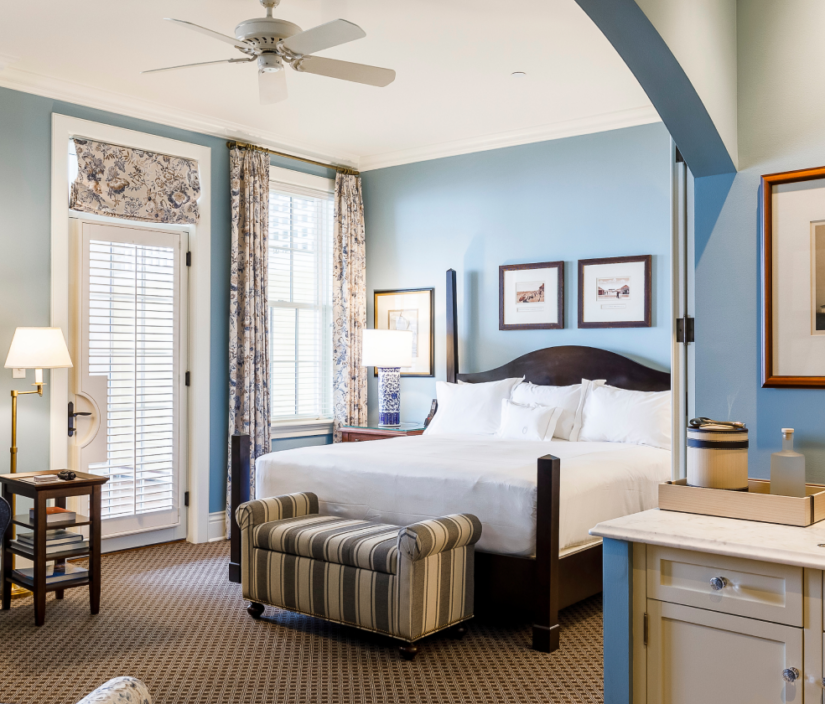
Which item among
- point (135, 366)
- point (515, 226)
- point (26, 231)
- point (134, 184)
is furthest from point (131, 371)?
point (515, 226)

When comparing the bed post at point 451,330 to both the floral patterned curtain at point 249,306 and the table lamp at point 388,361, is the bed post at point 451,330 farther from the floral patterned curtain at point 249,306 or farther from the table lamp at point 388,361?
the floral patterned curtain at point 249,306

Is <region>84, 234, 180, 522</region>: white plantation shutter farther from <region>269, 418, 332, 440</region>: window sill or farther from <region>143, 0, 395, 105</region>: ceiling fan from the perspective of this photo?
<region>143, 0, 395, 105</region>: ceiling fan

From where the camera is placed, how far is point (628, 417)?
4.70 m

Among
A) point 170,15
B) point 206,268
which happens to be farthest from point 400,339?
point 170,15

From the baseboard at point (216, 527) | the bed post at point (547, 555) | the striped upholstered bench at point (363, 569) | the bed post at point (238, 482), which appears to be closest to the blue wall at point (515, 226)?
the baseboard at point (216, 527)

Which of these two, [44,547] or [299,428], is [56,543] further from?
[299,428]

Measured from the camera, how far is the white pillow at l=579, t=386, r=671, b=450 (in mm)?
4598

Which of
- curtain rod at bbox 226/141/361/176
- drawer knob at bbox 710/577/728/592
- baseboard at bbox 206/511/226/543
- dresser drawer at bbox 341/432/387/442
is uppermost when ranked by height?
curtain rod at bbox 226/141/361/176

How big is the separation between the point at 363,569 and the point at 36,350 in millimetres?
2156

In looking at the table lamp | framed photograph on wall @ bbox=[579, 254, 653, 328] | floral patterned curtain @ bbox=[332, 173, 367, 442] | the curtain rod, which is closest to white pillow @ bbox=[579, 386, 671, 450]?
framed photograph on wall @ bbox=[579, 254, 653, 328]

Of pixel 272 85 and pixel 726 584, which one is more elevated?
pixel 272 85

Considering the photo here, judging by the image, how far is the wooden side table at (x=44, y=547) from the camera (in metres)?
3.67

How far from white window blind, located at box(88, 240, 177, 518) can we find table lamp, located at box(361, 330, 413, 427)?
56.8 inches

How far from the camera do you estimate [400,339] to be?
5.93 metres
